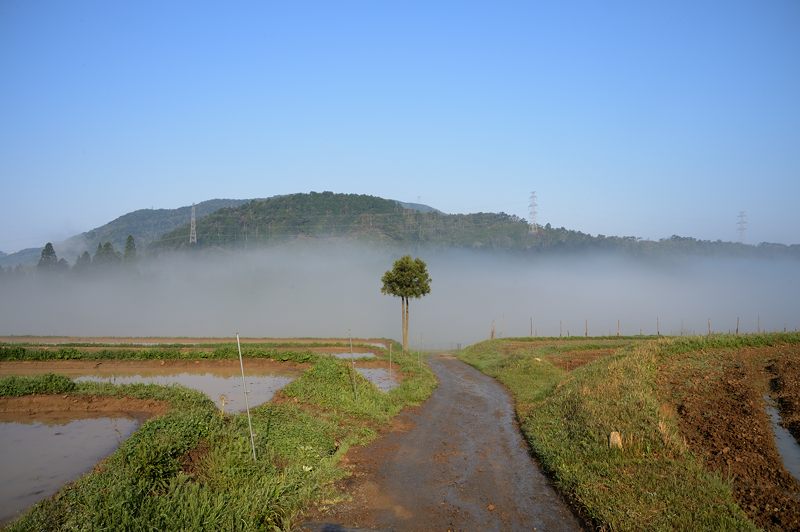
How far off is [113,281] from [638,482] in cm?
14338

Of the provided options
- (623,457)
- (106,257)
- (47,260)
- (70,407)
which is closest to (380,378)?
(70,407)

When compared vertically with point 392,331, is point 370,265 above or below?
above

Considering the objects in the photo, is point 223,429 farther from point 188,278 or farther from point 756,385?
point 188,278

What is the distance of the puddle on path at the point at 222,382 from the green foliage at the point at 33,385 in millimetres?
4155

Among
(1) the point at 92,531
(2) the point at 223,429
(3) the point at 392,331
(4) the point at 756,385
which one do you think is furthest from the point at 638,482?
(3) the point at 392,331

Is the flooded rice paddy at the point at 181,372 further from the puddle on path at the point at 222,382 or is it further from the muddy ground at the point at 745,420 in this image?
the muddy ground at the point at 745,420

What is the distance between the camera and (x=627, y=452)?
1406cm

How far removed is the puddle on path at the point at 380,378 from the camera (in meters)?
28.4

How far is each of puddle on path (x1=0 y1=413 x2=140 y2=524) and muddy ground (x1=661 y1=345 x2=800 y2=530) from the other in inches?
634

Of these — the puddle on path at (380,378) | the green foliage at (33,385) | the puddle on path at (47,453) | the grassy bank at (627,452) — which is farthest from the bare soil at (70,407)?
the grassy bank at (627,452)

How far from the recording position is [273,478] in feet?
40.3

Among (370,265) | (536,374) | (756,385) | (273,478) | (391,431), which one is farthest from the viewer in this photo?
(370,265)

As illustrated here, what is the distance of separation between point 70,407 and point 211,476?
14548 mm

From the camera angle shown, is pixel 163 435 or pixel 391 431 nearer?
pixel 163 435
